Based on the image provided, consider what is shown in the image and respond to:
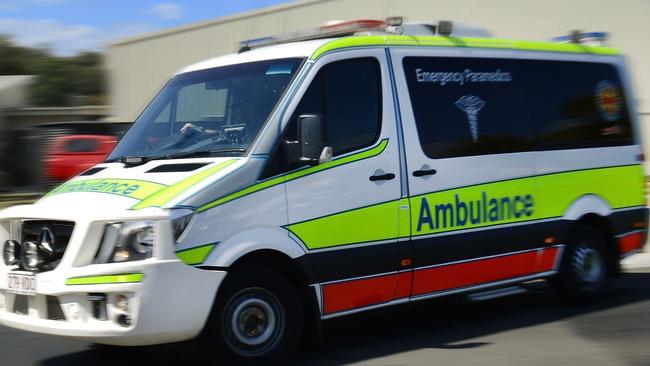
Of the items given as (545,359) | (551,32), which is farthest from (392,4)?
(545,359)

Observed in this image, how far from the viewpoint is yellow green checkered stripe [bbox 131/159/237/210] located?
5.33 meters

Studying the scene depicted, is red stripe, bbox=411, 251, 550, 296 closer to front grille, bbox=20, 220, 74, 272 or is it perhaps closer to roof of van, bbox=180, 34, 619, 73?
roof of van, bbox=180, 34, 619, 73

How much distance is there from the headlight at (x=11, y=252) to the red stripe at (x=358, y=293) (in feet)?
6.84

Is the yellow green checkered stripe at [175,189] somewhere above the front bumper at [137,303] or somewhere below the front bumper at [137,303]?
above

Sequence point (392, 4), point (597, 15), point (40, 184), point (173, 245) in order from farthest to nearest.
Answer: point (392, 4) → point (597, 15) → point (40, 184) → point (173, 245)

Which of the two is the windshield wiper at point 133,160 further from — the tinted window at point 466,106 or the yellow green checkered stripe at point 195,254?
the tinted window at point 466,106

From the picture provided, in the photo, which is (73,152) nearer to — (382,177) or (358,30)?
(358,30)

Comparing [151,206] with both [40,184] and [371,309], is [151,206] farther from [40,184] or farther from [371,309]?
[40,184]

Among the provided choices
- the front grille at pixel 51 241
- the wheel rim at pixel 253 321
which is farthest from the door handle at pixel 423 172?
the front grille at pixel 51 241

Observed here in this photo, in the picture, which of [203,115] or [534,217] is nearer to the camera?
[203,115]

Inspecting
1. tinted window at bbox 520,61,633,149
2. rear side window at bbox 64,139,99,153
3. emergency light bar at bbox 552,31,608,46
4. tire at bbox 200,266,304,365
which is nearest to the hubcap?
tire at bbox 200,266,304,365

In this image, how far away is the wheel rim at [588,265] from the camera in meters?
8.06

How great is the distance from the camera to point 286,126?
5.89 meters

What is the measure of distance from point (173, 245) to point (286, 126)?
1.21m
